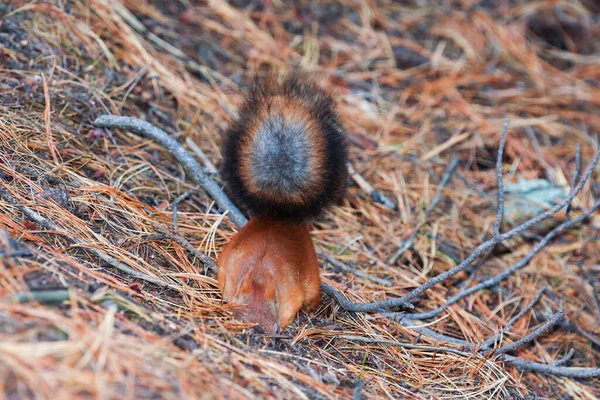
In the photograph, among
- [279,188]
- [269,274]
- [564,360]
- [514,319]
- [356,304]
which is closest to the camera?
[279,188]

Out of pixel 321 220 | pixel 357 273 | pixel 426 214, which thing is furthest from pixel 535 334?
pixel 321 220

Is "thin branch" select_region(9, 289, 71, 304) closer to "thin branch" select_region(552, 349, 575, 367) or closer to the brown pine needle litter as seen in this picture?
the brown pine needle litter

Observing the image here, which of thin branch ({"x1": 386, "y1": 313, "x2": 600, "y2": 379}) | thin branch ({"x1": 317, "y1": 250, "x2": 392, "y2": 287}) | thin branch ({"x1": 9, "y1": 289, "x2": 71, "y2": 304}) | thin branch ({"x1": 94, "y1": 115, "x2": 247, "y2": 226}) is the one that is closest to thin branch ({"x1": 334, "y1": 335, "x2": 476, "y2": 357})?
thin branch ({"x1": 386, "y1": 313, "x2": 600, "y2": 379})

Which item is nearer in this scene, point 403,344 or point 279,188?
point 279,188

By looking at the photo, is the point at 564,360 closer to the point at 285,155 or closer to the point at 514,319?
the point at 514,319

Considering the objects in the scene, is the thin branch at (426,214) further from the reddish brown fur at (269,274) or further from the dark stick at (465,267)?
the reddish brown fur at (269,274)

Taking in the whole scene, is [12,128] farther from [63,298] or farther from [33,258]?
[63,298]
